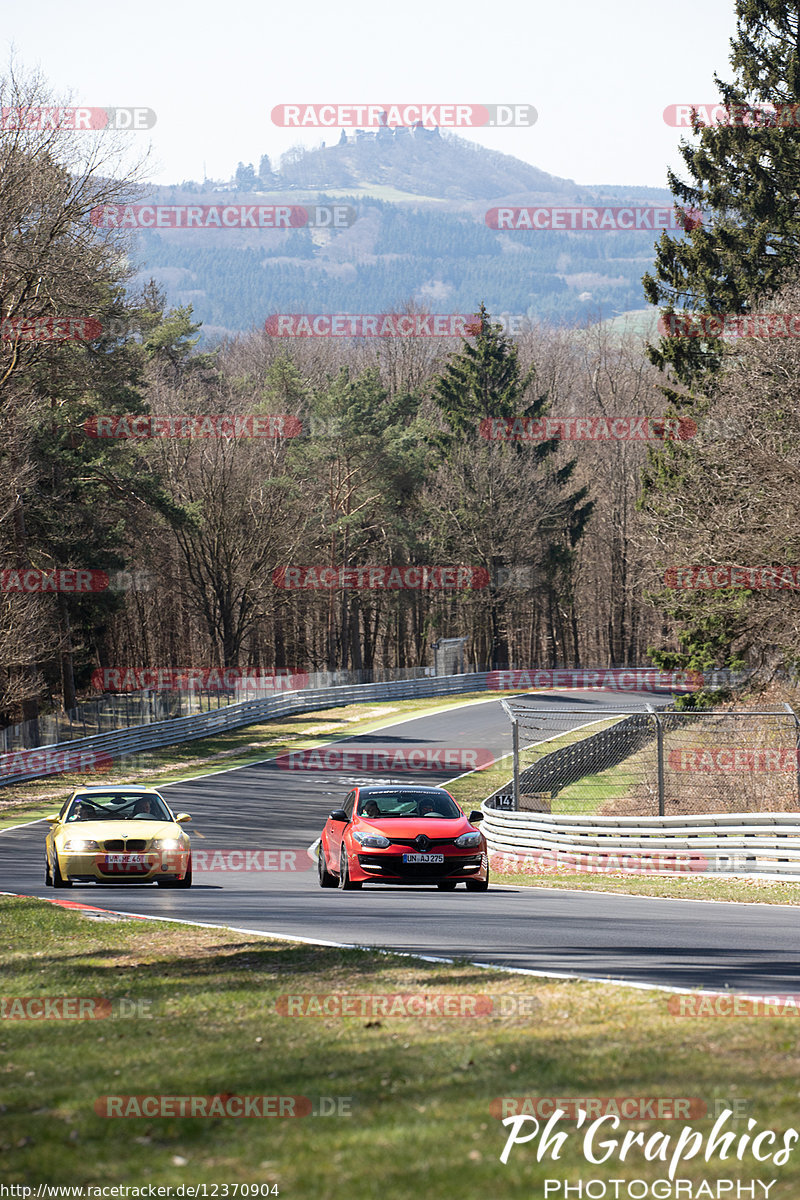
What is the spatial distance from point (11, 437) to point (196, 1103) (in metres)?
33.3

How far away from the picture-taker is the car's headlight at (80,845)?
53.5 ft

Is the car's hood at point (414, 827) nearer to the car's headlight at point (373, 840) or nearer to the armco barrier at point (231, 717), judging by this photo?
the car's headlight at point (373, 840)

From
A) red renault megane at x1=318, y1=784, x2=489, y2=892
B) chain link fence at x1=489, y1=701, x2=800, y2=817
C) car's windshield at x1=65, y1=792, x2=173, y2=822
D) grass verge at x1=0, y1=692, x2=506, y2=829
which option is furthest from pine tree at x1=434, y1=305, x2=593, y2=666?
red renault megane at x1=318, y1=784, x2=489, y2=892

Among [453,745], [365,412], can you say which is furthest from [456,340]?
[453,745]

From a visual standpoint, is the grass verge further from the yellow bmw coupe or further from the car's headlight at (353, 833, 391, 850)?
the car's headlight at (353, 833, 391, 850)

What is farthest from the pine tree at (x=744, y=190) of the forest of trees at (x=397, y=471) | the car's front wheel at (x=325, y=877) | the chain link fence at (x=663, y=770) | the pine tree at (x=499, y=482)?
the pine tree at (x=499, y=482)

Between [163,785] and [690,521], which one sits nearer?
[690,521]

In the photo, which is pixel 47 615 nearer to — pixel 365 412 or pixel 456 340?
pixel 365 412

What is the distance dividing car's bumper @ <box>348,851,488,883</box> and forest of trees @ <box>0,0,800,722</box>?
15357 mm

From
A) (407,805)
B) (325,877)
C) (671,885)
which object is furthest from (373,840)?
(671,885)

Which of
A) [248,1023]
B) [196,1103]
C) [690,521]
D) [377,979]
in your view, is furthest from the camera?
[690,521]

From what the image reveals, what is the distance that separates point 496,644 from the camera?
75625 mm

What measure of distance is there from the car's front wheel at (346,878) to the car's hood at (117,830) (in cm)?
213

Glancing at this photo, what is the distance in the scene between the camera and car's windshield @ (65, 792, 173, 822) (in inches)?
674
